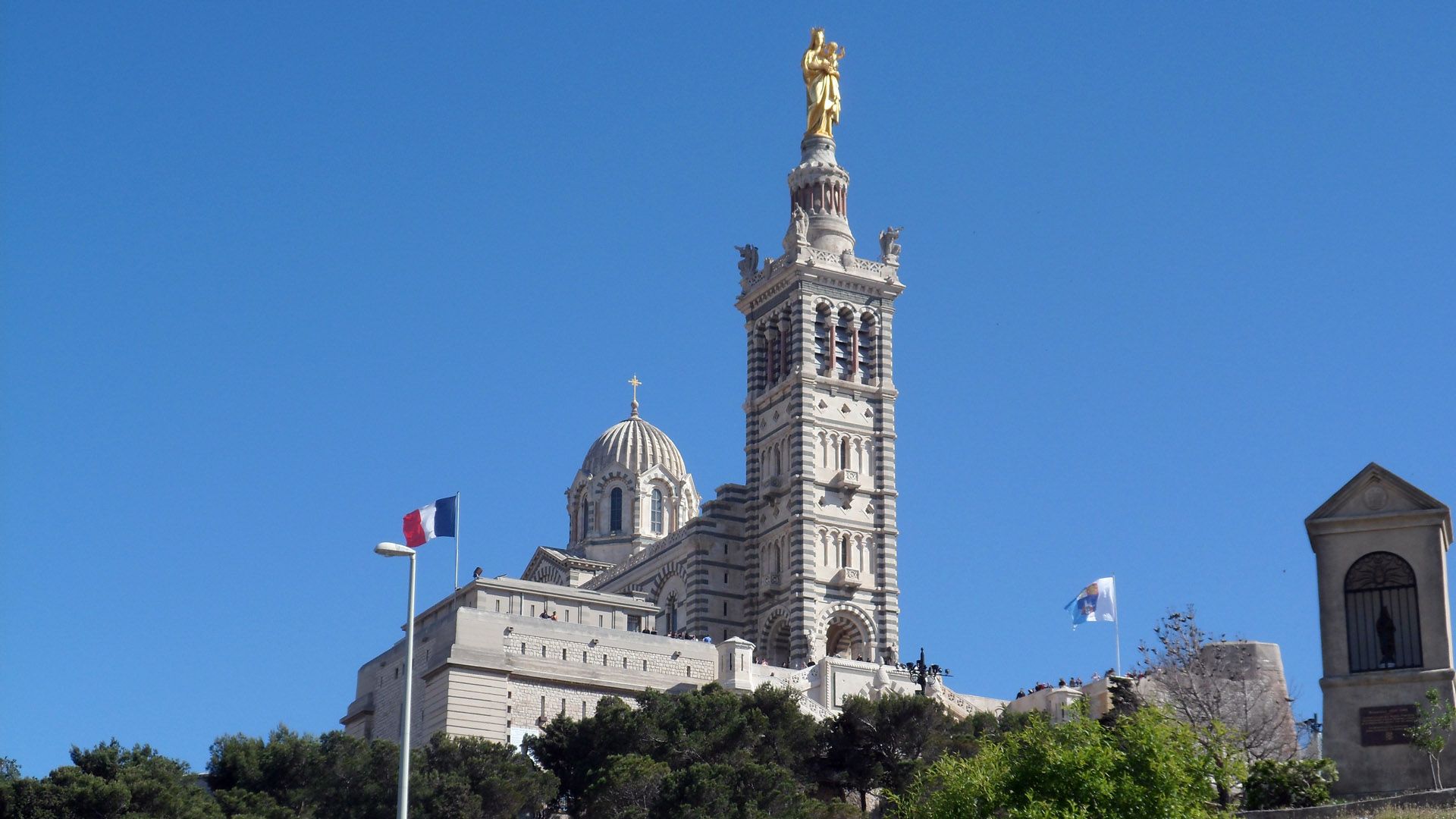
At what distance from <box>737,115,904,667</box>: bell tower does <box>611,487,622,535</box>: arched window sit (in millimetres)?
15496

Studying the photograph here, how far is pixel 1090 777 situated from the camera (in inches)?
1670

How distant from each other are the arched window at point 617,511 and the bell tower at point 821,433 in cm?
1550

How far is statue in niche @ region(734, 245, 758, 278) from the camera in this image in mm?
107000

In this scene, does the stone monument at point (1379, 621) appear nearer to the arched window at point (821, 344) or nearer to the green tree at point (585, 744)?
the green tree at point (585, 744)

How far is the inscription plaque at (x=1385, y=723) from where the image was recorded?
4428cm

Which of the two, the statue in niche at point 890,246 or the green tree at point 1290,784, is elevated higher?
the statue in niche at point 890,246

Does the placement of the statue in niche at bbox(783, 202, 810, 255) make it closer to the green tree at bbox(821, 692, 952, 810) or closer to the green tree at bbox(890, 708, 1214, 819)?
the green tree at bbox(821, 692, 952, 810)

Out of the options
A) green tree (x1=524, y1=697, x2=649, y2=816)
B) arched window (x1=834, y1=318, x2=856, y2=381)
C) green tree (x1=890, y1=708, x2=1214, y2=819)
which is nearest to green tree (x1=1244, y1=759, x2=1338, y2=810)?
green tree (x1=890, y1=708, x2=1214, y2=819)

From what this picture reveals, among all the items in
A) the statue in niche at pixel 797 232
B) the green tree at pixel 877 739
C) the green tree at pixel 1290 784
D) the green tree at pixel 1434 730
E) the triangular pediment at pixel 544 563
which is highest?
the statue in niche at pixel 797 232

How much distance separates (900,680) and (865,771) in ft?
35.8

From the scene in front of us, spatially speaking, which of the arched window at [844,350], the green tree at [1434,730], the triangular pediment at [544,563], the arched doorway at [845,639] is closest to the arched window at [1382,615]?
the green tree at [1434,730]

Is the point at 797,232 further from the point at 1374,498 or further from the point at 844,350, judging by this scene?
the point at 1374,498

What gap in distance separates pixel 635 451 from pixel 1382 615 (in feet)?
244

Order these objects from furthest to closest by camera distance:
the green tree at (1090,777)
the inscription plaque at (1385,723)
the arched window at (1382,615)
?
the arched window at (1382,615)
the inscription plaque at (1385,723)
the green tree at (1090,777)
